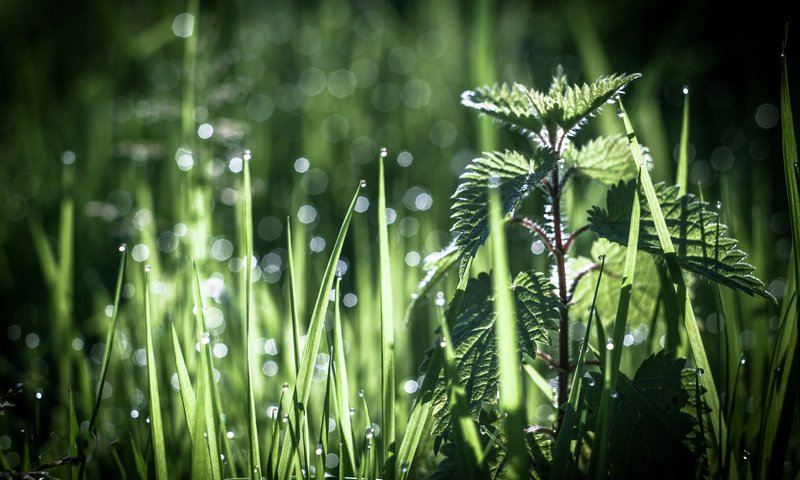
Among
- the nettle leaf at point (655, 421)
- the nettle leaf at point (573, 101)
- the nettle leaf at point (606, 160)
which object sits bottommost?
the nettle leaf at point (655, 421)

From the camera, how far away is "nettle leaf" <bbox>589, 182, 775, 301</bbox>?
0.82 meters

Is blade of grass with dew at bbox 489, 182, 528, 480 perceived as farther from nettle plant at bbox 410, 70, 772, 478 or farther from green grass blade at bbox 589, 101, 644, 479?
green grass blade at bbox 589, 101, 644, 479

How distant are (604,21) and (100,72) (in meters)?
2.47

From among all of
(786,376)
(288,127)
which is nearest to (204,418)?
(786,376)

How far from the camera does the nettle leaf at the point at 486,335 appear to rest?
80 centimetres

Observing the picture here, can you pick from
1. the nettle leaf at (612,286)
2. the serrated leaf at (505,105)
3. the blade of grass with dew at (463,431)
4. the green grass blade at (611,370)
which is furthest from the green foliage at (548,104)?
the blade of grass with dew at (463,431)

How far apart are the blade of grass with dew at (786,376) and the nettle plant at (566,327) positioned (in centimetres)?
6

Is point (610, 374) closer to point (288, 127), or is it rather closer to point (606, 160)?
point (606, 160)

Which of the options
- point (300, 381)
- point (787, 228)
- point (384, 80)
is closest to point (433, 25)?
point (384, 80)

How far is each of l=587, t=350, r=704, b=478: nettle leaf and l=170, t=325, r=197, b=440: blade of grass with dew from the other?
1.79ft

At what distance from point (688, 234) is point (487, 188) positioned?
283mm

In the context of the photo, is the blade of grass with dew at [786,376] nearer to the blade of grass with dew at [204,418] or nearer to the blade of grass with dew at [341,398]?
the blade of grass with dew at [341,398]

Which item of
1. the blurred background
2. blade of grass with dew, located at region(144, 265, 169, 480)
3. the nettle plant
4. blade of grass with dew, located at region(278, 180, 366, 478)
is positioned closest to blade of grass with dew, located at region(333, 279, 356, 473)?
blade of grass with dew, located at region(278, 180, 366, 478)

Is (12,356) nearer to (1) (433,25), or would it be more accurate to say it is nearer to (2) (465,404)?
(2) (465,404)
